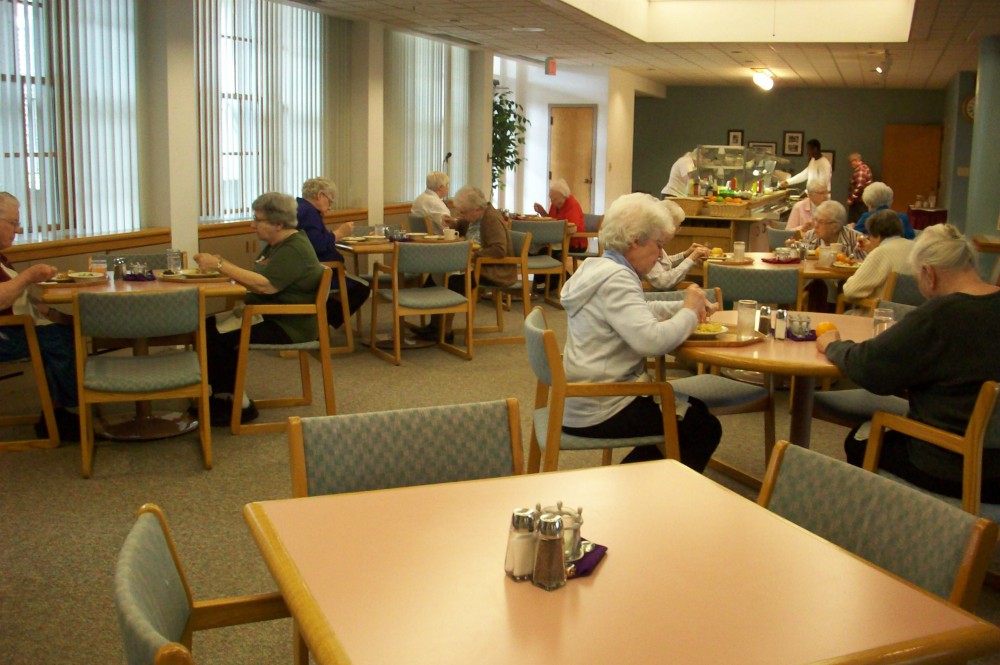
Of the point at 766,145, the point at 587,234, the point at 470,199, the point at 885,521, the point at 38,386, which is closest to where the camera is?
the point at 885,521

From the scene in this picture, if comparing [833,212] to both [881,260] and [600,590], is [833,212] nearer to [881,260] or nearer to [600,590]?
[881,260]

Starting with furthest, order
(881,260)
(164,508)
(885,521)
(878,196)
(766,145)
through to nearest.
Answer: (766,145), (878,196), (881,260), (164,508), (885,521)

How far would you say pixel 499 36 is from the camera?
11.0 meters

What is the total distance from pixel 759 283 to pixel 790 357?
181cm

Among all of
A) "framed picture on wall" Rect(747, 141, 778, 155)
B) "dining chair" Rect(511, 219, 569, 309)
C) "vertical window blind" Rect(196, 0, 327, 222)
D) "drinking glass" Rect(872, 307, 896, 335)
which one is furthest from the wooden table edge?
"framed picture on wall" Rect(747, 141, 778, 155)

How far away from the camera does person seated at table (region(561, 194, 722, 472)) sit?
3.39 meters

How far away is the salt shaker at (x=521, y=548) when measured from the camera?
5.27 feet

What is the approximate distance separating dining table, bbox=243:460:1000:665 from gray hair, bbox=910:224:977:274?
1.40 metres

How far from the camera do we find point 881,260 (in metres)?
5.43

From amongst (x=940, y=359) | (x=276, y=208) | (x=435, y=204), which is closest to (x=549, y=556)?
(x=940, y=359)

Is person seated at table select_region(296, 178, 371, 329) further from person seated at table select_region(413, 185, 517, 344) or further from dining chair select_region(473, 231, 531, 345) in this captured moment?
dining chair select_region(473, 231, 531, 345)

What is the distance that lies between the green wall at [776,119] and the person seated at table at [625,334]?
1498 centimetres

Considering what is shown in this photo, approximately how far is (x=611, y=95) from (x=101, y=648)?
531 inches

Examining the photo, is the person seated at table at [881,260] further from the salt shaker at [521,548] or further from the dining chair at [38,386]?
the salt shaker at [521,548]
